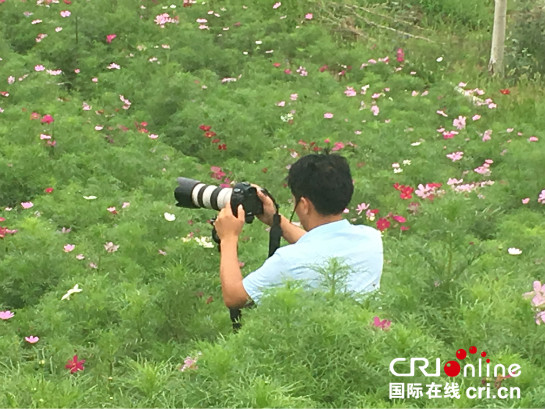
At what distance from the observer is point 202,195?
11.0 feet

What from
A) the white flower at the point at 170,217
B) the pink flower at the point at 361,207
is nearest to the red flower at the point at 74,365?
the white flower at the point at 170,217

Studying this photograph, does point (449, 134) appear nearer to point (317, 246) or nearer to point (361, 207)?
point (361, 207)

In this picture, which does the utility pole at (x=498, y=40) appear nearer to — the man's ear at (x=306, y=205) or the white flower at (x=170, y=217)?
the white flower at (x=170, y=217)

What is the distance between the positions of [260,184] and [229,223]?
256 cm

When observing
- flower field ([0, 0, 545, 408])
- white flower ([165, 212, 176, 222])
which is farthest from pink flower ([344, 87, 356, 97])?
white flower ([165, 212, 176, 222])

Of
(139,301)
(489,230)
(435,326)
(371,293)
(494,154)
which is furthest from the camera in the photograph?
(494,154)

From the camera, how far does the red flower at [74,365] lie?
3146mm

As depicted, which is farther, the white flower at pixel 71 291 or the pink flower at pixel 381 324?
the white flower at pixel 71 291

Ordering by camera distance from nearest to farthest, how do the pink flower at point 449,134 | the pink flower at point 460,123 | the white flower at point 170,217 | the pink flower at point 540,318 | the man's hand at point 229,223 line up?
1. the pink flower at point 540,318
2. the man's hand at point 229,223
3. the white flower at point 170,217
4. the pink flower at point 449,134
5. the pink flower at point 460,123

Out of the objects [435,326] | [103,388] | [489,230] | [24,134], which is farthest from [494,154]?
[103,388]

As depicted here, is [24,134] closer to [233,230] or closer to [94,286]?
[94,286]

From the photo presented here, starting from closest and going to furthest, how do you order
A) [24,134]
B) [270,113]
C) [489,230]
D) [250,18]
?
1. [489,230]
2. [24,134]
3. [270,113]
4. [250,18]

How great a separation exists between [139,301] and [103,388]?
101cm

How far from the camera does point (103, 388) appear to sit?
8.76ft
